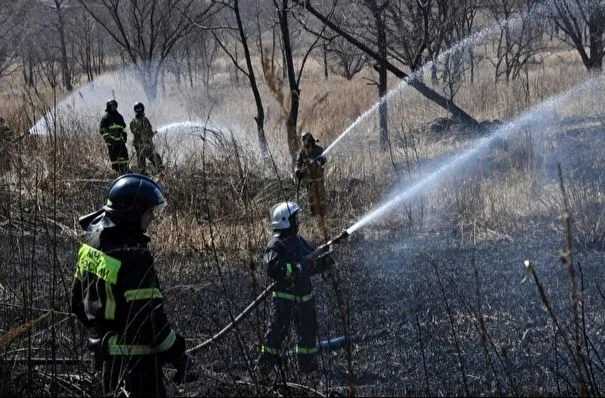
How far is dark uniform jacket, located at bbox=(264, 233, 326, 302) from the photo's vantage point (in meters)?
5.77

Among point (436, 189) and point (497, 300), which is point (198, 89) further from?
point (497, 300)

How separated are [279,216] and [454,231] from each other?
14.2 ft

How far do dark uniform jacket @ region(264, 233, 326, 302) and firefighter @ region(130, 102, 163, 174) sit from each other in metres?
5.65

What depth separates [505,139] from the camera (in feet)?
39.3

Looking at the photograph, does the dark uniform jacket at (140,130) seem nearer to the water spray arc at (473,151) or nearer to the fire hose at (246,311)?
the water spray arc at (473,151)

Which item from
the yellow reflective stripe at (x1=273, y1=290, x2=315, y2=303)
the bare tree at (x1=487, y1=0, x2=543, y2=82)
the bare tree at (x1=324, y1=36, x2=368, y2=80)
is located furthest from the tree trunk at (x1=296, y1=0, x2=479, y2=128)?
the yellow reflective stripe at (x1=273, y1=290, x2=315, y2=303)

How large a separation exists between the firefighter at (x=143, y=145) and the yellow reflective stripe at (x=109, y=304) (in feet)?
25.2

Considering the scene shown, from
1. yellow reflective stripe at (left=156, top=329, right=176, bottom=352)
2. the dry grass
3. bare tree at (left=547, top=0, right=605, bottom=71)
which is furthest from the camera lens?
bare tree at (left=547, top=0, right=605, bottom=71)

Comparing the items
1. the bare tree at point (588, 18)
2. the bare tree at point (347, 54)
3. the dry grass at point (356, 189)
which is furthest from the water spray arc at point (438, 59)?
the bare tree at point (347, 54)

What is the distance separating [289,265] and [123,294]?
210 cm

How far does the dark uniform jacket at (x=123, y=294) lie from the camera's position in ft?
12.6

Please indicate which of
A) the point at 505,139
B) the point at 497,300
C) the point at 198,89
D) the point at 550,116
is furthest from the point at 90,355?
the point at 198,89

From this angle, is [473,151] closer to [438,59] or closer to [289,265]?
[438,59]

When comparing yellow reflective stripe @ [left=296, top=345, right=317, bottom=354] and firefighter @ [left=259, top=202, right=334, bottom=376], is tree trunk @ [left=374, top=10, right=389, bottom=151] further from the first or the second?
yellow reflective stripe @ [left=296, top=345, right=317, bottom=354]
